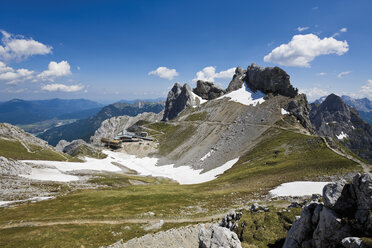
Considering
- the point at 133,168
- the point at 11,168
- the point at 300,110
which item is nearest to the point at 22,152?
the point at 11,168

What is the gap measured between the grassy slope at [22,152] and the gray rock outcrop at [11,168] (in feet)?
51.5

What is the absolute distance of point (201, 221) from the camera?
110ft

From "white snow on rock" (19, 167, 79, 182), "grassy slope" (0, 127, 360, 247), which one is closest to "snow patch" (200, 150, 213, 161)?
"grassy slope" (0, 127, 360, 247)

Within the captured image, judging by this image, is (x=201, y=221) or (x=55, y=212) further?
(x=55, y=212)

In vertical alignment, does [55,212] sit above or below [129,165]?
above

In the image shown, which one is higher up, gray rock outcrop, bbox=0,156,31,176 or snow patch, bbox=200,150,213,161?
gray rock outcrop, bbox=0,156,31,176

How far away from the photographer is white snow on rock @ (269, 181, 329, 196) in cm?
4044

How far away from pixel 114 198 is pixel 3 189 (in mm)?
29190

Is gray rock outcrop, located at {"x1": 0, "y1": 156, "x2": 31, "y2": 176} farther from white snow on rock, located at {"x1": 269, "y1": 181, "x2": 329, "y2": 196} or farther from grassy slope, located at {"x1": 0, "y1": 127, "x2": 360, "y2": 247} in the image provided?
white snow on rock, located at {"x1": 269, "y1": 181, "x2": 329, "y2": 196}

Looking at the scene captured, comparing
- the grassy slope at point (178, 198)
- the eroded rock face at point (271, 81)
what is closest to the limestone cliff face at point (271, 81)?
the eroded rock face at point (271, 81)

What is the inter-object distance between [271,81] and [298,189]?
150116mm

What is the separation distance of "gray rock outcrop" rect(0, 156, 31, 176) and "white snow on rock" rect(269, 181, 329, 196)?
77326 millimetres

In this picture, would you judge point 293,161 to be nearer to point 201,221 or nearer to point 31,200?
point 201,221

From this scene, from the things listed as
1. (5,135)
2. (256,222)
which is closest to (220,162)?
(256,222)
